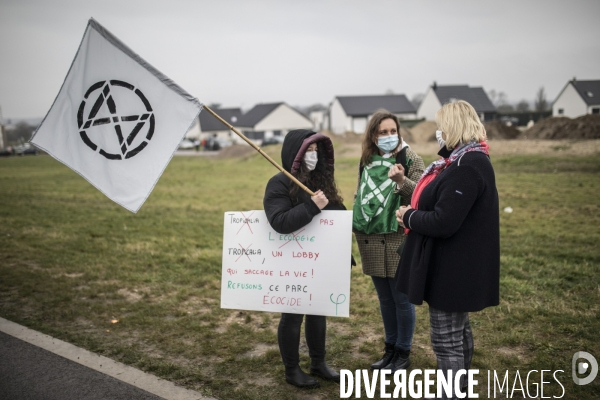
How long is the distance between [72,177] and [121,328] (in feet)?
71.6

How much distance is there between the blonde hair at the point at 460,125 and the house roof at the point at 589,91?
31.9 m

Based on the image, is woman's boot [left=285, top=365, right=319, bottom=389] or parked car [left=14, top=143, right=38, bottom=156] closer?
woman's boot [left=285, top=365, right=319, bottom=389]

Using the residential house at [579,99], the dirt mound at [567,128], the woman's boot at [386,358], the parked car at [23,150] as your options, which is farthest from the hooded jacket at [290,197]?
the parked car at [23,150]

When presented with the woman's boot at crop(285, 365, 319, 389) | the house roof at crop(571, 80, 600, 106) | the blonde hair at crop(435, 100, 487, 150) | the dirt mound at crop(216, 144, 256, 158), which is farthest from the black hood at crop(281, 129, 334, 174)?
the dirt mound at crop(216, 144, 256, 158)

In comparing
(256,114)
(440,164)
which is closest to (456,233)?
(440,164)

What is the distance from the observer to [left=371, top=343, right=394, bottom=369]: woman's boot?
4.23 metres

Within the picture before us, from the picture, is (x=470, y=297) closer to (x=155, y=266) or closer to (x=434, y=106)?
(x=155, y=266)

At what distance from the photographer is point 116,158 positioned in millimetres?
4062

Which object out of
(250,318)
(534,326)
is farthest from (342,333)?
(534,326)

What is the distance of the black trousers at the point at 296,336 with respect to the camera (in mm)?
3939

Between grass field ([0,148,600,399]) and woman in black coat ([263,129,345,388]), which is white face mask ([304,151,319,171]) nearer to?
woman in black coat ([263,129,345,388])

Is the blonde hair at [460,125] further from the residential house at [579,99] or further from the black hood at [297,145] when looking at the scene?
the residential house at [579,99]

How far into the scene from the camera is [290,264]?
392 centimetres

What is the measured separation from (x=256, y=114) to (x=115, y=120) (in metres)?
89.3
